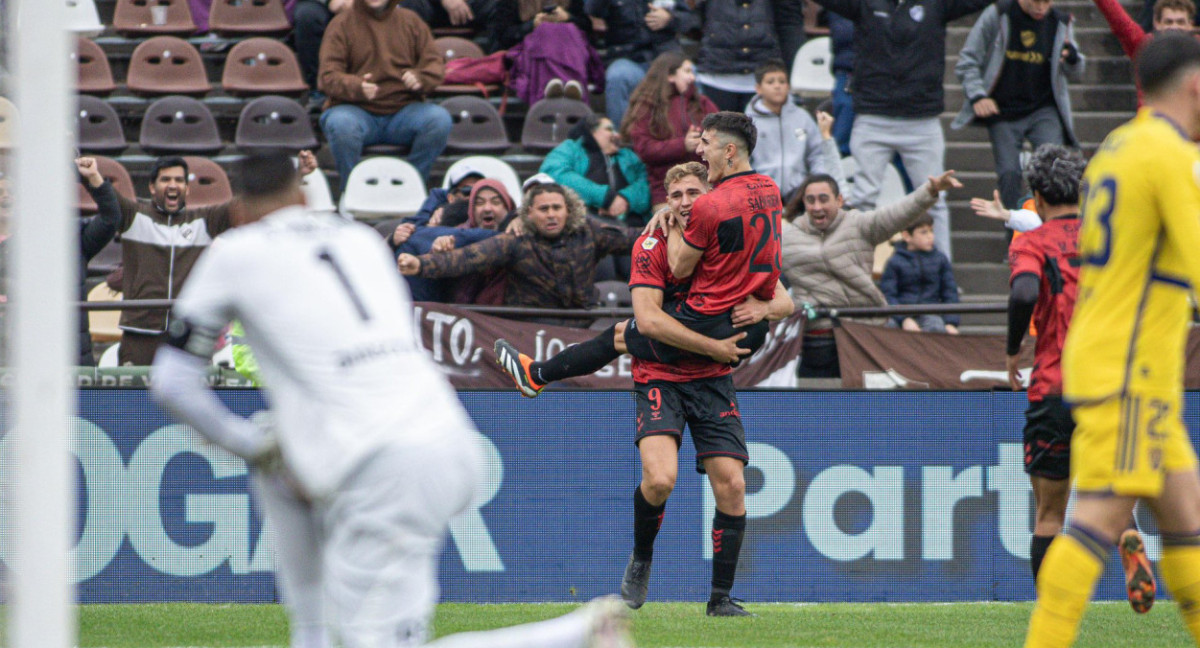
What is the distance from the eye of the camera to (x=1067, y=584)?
447cm

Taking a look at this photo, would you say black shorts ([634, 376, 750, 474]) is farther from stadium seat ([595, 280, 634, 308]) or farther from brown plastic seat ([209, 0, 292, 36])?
brown plastic seat ([209, 0, 292, 36])

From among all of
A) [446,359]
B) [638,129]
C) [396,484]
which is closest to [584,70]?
[638,129]

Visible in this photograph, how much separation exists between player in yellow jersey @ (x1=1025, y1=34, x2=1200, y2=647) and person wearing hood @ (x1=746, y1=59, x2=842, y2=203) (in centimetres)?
731

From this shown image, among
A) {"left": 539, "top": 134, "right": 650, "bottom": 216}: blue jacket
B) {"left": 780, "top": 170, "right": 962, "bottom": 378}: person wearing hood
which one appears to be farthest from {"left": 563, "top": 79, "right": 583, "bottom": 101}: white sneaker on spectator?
{"left": 780, "top": 170, "right": 962, "bottom": 378}: person wearing hood

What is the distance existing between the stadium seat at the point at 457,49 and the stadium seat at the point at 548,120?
1.47 m

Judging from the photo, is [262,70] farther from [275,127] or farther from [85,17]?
[85,17]

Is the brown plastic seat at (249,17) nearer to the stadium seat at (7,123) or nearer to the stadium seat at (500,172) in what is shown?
the stadium seat at (500,172)

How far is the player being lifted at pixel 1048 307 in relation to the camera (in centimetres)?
635

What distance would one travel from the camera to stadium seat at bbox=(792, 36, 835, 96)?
555 inches

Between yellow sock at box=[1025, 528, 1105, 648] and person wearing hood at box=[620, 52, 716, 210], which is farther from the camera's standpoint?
person wearing hood at box=[620, 52, 716, 210]

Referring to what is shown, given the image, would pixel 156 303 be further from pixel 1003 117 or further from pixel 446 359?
pixel 1003 117

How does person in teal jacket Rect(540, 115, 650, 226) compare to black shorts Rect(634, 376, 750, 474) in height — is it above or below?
above

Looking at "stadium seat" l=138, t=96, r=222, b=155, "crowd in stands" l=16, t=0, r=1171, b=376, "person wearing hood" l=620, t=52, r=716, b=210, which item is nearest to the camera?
"crowd in stands" l=16, t=0, r=1171, b=376

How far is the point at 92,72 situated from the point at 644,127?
246 inches
